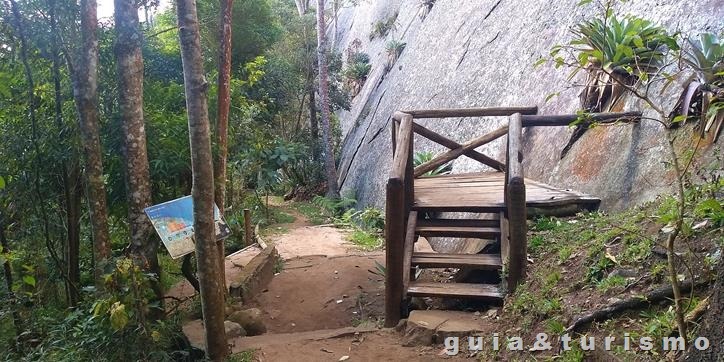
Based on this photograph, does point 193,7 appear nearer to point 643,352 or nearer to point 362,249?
point 643,352

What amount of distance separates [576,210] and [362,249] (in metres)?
5.20

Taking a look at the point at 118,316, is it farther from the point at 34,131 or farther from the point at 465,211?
the point at 465,211

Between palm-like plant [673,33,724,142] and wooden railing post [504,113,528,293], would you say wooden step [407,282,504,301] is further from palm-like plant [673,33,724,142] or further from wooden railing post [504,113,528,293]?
palm-like plant [673,33,724,142]

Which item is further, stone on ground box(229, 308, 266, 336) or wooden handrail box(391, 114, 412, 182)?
stone on ground box(229, 308, 266, 336)

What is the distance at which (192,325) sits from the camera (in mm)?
5121

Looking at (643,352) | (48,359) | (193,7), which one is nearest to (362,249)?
(48,359)

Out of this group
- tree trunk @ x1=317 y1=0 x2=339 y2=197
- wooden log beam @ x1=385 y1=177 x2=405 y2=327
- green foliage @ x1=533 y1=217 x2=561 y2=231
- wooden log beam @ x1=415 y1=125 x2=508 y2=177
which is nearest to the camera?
wooden log beam @ x1=385 y1=177 x2=405 y2=327

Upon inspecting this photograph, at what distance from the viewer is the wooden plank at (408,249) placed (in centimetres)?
463

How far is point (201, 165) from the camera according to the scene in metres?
3.74

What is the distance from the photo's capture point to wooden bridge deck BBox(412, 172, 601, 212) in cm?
516

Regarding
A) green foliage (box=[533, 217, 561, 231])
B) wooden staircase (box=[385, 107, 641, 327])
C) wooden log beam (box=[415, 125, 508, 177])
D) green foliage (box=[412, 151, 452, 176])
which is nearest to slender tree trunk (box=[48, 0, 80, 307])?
wooden staircase (box=[385, 107, 641, 327])

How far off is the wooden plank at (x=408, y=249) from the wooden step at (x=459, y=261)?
71mm

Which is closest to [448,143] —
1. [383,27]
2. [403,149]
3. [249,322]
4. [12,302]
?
[403,149]

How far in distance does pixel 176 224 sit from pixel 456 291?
2.36 metres
